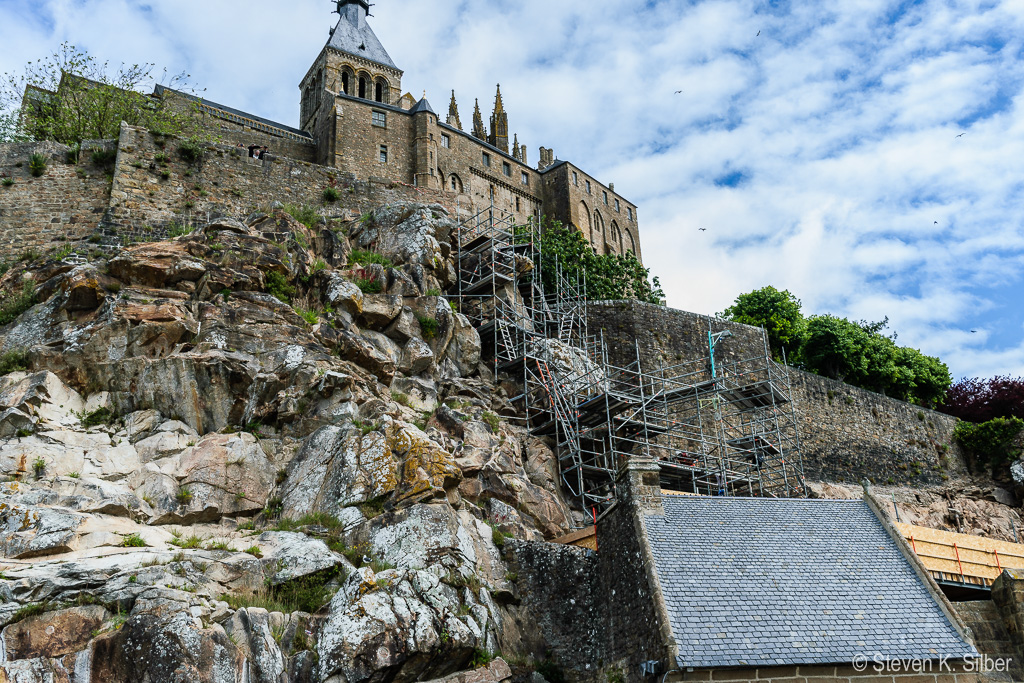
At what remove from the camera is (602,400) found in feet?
66.4

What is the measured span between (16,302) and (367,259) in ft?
24.7

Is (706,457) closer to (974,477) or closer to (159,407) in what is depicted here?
(159,407)

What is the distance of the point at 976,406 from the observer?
3503 cm

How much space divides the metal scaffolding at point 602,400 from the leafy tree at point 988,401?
1272cm

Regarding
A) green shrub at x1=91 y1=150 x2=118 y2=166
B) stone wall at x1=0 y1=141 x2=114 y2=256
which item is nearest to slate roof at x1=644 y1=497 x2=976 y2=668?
stone wall at x1=0 y1=141 x2=114 y2=256

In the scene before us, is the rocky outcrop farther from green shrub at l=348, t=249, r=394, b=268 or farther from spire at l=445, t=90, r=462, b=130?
spire at l=445, t=90, r=462, b=130

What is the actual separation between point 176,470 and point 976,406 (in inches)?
1266

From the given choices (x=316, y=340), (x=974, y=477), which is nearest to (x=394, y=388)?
(x=316, y=340)

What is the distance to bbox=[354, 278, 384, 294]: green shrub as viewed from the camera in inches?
772

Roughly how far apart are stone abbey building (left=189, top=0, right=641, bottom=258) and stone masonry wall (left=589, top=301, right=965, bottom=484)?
634cm

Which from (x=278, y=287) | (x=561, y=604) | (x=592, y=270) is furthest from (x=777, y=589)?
(x=592, y=270)

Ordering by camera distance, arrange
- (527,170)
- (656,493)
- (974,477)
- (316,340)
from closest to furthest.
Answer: (656,493) < (316,340) < (974,477) < (527,170)

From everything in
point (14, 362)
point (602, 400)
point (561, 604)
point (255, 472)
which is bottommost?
point (561, 604)

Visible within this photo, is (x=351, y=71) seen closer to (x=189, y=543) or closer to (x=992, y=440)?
(x=992, y=440)
